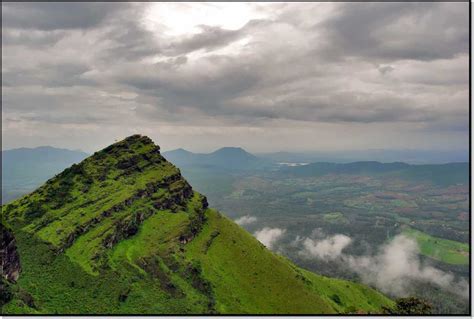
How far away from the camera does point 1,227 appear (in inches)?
3447

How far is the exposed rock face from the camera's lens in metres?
87.6

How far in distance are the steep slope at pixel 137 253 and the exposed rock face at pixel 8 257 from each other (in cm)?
307

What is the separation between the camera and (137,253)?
118312 millimetres

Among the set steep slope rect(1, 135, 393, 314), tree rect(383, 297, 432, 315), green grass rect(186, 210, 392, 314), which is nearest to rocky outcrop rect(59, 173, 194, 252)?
steep slope rect(1, 135, 393, 314)

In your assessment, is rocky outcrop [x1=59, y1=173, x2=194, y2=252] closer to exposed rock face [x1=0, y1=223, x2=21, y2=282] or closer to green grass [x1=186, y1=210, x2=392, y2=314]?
green grass [x1=186, y1=210, x2=392, y2=314]

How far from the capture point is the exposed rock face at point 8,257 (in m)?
87.6

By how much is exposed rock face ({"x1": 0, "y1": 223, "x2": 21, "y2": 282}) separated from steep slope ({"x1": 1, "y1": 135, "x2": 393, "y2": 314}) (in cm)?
307

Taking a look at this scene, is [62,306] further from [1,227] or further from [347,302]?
[347,302]

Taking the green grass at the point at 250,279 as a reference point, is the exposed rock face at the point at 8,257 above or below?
above

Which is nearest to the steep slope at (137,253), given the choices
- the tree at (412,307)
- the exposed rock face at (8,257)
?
the exposed rock face at (8,257)

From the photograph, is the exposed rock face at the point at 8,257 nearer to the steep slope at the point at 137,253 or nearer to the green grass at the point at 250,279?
the steep slope at the point at 137,253

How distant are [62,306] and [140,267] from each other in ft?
83.1

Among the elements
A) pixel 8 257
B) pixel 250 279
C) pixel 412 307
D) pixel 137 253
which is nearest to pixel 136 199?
pixel 137 253

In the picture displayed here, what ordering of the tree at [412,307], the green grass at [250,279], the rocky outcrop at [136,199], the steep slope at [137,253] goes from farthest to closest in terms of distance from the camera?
the rocky outcrop at [136,199] < the green grass at [250,279] < the steep slope at [137,253] < the tree at [412,307]
